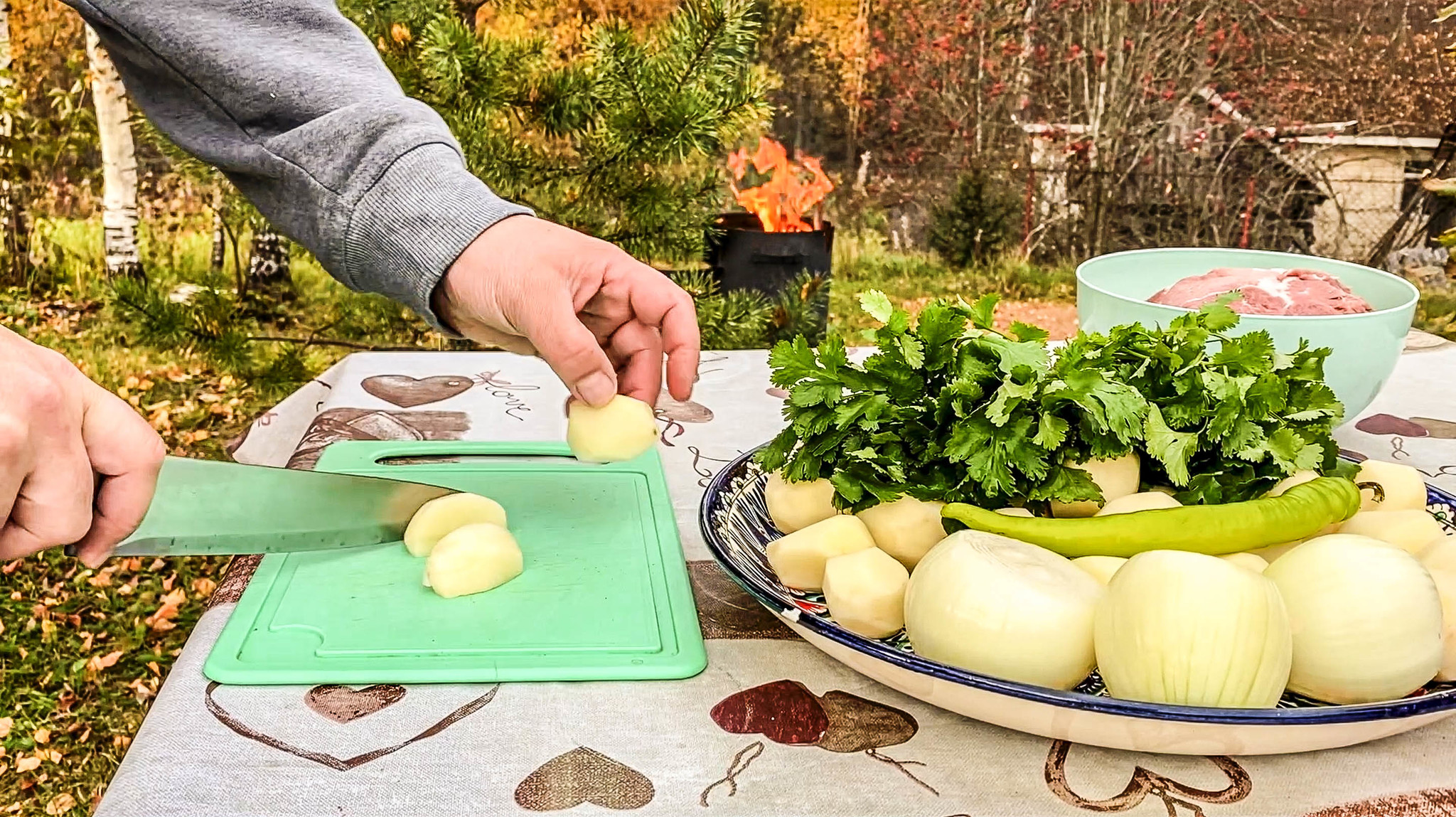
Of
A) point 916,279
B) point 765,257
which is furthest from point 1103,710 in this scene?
point 916,279

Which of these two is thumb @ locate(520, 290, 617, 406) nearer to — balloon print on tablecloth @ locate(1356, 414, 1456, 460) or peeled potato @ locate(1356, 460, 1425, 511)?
peeled potato @ locate(1356, 460, 1425, 511)

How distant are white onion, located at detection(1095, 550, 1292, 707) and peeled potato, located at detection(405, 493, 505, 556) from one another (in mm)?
507

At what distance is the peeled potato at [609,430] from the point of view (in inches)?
39.1

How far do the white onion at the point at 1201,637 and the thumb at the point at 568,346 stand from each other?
50 cm

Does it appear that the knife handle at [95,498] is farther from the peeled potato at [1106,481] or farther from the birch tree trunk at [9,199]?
the birch tree trunk at [9,199]

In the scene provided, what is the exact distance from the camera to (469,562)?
2.72 ft

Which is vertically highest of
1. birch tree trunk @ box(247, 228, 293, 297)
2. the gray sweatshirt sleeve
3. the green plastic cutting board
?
the gray sweatshirt sleeve

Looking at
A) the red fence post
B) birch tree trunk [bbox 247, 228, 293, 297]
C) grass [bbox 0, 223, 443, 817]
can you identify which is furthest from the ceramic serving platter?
the red fence post

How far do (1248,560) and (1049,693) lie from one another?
0.63 feet

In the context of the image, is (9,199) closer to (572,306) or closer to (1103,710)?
(572,306)

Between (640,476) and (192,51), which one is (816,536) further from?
(192,51)

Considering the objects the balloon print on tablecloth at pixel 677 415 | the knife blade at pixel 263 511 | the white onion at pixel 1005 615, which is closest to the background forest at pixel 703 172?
the balloon print on tablecloth at pixel 677 415

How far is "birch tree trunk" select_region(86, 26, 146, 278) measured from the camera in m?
3.29

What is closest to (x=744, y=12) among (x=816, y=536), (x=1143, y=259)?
(x=1143, y=259)
